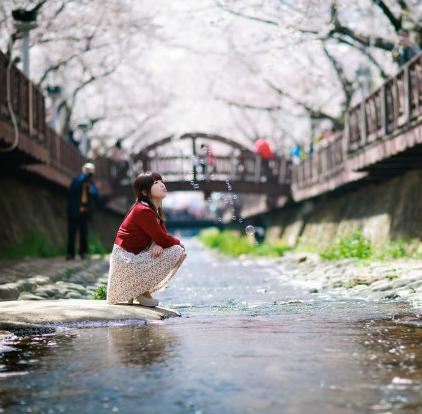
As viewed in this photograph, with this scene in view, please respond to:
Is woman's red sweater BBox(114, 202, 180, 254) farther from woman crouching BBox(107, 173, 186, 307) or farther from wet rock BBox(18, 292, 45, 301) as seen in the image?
wet rock BBox(18, 292, 45, 301)

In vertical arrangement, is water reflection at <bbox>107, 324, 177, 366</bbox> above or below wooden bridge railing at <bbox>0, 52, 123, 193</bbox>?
below

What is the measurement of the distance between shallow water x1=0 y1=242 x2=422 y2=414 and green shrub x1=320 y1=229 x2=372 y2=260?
26.0ft

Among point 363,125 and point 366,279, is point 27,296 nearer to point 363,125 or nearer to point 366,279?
point 366,279

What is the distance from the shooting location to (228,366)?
4.61 meters

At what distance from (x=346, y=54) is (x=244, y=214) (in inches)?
818

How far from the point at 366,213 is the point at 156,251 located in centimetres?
1461

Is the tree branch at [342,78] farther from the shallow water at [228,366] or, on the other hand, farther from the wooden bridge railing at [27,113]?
the shallow water at [228,366]

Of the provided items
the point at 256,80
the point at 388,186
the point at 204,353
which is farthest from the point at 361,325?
the point at 256,80

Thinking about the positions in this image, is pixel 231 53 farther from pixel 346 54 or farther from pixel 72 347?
pixel 72 347

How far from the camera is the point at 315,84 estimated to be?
3206 cm

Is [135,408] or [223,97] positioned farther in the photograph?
[223,97]

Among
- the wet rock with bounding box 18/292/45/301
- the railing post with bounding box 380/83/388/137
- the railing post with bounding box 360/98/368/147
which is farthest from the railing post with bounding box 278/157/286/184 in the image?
the wet rock with bounding box 18/292/45/301

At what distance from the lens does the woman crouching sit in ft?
25.2

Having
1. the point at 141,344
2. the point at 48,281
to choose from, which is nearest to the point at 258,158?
the point at 48,281
